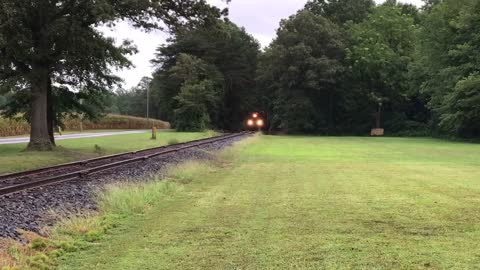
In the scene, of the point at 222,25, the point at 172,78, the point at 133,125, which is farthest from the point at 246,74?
the point at 222,25

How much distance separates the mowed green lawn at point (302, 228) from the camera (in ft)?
22.3

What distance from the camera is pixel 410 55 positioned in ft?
233

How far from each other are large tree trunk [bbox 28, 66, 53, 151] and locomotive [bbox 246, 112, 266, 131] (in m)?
59.9

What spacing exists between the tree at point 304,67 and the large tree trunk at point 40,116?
46.0 meters

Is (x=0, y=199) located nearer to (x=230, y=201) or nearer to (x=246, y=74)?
(x=230, y=201)

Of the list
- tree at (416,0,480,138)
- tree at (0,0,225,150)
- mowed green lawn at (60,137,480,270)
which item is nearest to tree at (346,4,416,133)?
tree at (416,0,480,138)

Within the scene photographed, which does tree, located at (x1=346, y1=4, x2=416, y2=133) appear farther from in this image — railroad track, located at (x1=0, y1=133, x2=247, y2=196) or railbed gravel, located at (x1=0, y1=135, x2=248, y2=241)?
railbed gravel, located at (x1=0, y1=135, x2=248, y2=241)

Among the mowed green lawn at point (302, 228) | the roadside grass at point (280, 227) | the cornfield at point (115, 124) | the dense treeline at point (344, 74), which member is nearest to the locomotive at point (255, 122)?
the dense treeline at point (344, 74)

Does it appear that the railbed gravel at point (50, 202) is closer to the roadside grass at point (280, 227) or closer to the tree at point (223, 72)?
the roadside grass at point (280, 227)

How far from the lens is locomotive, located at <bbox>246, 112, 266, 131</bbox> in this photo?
284 ft

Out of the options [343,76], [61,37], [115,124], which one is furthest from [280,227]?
[115,124]

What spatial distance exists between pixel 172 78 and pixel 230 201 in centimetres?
7083

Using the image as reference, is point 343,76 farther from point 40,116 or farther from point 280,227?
point 280,227

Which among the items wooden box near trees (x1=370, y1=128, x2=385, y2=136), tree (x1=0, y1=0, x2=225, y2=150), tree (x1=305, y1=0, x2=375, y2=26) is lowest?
wooden box near trees (x1=370, y1=128, x2=385, y2=136)
